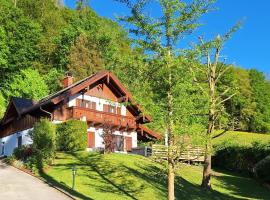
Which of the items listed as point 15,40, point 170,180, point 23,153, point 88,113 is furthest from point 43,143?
point 15,40

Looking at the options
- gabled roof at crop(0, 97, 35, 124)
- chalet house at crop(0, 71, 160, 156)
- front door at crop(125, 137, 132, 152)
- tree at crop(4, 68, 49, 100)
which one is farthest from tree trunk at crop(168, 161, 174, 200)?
tree at crop(4, 68, 49, 100)

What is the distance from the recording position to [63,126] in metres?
43.7

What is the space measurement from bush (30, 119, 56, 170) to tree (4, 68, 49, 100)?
30494mm

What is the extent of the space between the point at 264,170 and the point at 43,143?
2267 cm

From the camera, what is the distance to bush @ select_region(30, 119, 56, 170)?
36.4 m

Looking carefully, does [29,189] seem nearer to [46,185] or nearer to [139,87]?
[46,185]

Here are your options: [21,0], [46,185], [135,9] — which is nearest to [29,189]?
[46,185]

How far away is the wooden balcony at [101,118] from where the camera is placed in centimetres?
4631

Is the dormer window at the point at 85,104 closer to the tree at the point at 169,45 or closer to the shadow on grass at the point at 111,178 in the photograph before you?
the shadow on grass at the point at 111,178

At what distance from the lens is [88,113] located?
47.2 metres

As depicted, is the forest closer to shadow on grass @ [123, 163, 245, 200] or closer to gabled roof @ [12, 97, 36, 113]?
shadow on grass @ [123, 163, 245, 200]

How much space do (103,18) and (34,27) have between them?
29.2 meters

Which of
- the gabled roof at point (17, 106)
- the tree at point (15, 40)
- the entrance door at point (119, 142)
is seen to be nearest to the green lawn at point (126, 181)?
the entrance door at point (119, 142)

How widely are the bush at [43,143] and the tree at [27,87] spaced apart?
100ft
